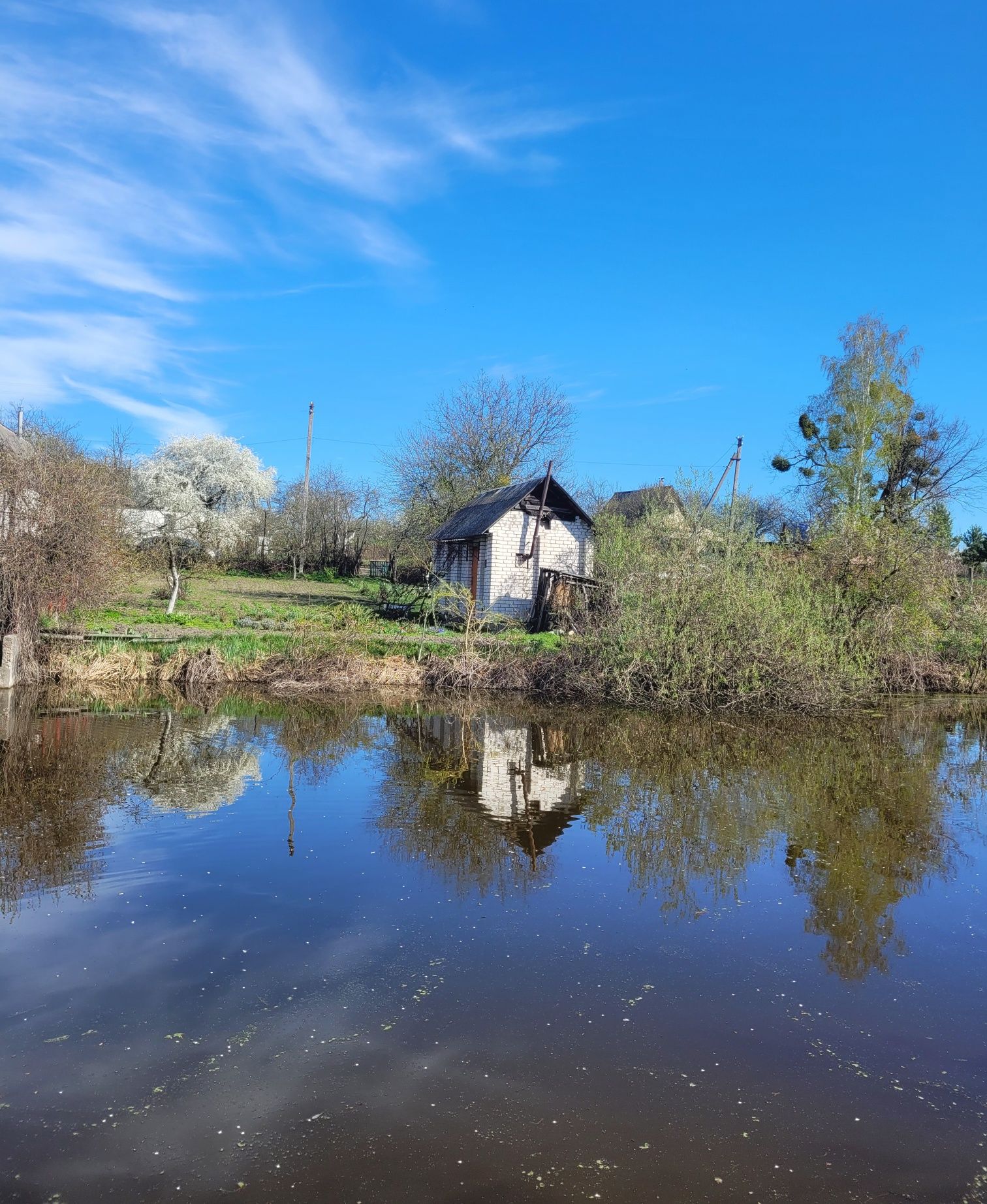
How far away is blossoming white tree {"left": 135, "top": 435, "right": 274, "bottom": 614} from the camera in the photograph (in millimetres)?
44094

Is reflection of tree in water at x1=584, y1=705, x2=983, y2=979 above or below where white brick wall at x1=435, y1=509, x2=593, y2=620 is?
below

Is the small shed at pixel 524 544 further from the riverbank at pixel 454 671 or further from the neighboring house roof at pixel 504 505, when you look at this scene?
the riverbank at pixel 454 671

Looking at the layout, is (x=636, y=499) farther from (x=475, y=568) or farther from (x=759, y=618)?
(x=759, y=618)

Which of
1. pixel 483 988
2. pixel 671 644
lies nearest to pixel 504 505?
pixel 671 644

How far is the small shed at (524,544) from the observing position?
2825 centimetres

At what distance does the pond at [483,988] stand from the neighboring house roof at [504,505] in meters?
18.2

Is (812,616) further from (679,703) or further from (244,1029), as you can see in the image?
(244,1029)

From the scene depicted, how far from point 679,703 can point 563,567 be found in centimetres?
1238

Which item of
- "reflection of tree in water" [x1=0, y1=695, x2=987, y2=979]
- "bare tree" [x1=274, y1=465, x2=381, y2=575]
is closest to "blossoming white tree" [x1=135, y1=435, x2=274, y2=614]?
"bare tree" [x1=274, y1=465, x2=381, y2=575]

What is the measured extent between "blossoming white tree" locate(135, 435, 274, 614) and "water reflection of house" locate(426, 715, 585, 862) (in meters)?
30.6

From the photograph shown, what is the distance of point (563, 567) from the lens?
2889 centimetres

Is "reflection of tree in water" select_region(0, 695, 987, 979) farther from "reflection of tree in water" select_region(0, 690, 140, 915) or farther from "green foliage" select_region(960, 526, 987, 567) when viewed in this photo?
"green foliage" select_region(960, 526, 987, 567)

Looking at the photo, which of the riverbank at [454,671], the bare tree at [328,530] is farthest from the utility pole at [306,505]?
the riverbank at [454,671]

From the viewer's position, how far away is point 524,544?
28422 millimetres
